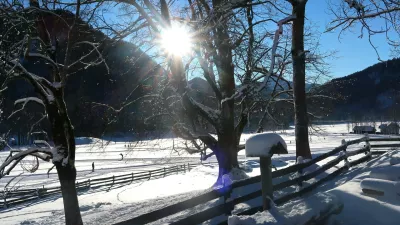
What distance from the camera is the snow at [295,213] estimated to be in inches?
159

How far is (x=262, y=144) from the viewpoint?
15.2ft

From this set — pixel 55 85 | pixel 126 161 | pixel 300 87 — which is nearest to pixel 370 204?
pixel 300 87

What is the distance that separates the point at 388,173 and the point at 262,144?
12.0 feet

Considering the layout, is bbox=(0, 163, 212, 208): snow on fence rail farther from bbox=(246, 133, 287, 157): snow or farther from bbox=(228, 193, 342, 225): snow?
bbox=(228, 193, 342, 225): snow

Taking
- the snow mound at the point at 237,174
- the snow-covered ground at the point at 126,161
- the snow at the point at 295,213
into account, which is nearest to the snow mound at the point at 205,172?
the snow-covered ground at the point at 126,161

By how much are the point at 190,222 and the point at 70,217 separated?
547 centimetres

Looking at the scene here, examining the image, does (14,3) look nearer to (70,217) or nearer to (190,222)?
(70,217)

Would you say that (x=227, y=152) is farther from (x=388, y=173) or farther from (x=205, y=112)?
(x=388, y=173)

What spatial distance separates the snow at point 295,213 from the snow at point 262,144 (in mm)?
819

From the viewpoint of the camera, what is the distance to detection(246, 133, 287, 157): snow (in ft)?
15.1

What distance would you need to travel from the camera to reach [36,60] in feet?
31.1

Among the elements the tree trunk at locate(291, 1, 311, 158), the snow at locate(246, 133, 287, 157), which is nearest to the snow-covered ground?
the tree trunk at locate(291, 1, 311, 158)

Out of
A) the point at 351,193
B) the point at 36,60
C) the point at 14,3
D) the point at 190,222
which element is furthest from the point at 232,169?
the point at 14,3

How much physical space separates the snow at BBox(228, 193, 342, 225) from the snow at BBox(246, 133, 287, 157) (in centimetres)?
82
